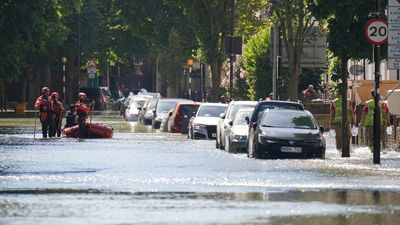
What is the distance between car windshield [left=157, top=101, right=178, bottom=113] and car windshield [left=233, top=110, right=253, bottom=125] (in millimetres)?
27293

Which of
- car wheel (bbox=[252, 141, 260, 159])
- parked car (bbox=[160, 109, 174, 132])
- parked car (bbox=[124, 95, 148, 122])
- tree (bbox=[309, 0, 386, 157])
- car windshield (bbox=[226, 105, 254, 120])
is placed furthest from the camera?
parked car (bbox=[124, 95, 148, 122])

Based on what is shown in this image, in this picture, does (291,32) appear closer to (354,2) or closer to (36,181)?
(354,2)

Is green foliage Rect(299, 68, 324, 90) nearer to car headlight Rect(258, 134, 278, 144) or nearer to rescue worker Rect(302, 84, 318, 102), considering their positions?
rescue worker Rect(302, 84, 318, 102)

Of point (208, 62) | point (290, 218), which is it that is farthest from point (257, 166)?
point (208, 62)

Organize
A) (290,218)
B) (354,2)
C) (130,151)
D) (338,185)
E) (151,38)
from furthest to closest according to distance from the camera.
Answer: (151,38)
(130,151)
(354,2)
(338,185)
(290,218)

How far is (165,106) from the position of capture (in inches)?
2808

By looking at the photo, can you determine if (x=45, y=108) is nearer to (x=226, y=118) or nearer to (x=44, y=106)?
(x=44, y=106)

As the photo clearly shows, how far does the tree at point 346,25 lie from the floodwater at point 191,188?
2490 millimetres

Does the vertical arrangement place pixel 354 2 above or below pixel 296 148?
above

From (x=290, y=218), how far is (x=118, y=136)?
123 feet

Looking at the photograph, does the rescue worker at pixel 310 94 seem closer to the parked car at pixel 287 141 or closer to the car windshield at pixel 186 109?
the car windshield at pixel 186 109

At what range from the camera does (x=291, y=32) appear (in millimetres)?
59562

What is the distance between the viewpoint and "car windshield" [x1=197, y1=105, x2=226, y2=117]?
176ft

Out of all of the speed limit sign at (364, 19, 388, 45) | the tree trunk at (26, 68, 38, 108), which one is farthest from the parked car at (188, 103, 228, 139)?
the tree trunk at (26, 68, 38, 108)
